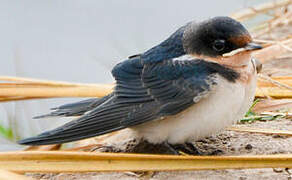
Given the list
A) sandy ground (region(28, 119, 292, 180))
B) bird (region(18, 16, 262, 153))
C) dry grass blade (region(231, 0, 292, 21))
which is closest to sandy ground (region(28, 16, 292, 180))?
sandy ground (region(28, 119, 292, 180))

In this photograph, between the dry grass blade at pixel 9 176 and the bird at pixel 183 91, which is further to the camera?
the bird at pixel 183 91

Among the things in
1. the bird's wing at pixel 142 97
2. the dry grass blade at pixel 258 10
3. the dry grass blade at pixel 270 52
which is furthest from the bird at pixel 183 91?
the dry grass blade at pixel 258 10

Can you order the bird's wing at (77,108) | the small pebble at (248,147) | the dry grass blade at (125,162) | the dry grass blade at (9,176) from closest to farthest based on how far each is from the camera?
1. the dry grass blade at (9,176)
2. the dry grass blade at (125,162)
3. the small pebble at (248,147)
4. the bird's wing at (77,108)

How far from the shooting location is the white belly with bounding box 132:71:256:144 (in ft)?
7.38

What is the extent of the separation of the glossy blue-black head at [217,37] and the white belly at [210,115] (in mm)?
112

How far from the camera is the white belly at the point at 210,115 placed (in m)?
2.25

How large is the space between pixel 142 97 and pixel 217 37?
33cm

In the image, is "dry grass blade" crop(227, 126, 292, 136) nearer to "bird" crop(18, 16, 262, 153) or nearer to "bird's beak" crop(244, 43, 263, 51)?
"bird" crop(18, 16, 262, 153)

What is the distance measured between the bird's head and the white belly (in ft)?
0.28

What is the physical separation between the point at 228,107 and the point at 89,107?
0.57 metres

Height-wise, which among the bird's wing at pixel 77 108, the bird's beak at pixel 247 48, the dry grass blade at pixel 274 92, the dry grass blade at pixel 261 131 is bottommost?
the dry grass blade at pixel 261 131

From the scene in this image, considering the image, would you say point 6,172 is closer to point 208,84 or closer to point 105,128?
point 105,128

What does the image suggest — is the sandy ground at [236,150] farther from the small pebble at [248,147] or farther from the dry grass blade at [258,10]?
the dry grass blade at [258,10]

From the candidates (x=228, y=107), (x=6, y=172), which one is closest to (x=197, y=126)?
(x=228, y=107)
